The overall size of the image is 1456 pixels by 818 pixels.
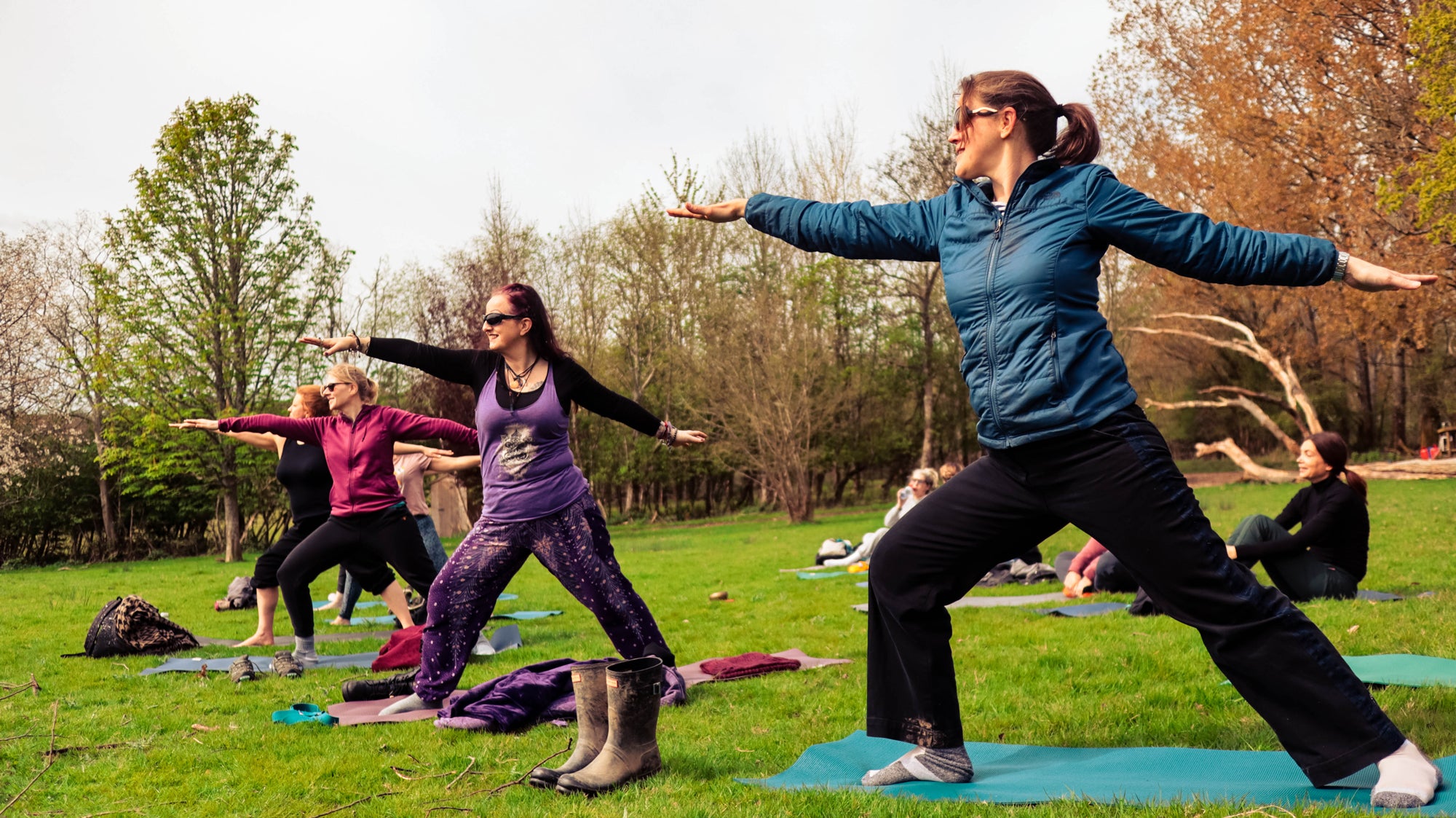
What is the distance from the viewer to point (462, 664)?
5438 mm

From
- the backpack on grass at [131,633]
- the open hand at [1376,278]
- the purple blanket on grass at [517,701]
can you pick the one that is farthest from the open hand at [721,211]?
the backpack on grass at [131,633]

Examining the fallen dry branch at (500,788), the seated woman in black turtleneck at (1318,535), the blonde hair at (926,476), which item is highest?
the blonde hair at (926,476)

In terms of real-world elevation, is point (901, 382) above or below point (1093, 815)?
above

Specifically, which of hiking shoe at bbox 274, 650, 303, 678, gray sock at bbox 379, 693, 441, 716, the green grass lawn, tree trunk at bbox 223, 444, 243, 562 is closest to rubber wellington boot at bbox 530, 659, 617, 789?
the green grass lawn

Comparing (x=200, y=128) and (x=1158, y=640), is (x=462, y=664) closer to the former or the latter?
(x=1158, y=640)

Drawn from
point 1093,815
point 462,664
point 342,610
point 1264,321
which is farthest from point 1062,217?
point 1264,321

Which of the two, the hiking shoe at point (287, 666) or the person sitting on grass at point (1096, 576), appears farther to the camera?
the person sitting on grass at point (1096, 576)

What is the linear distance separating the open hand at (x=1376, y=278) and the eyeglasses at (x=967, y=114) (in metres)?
1.20

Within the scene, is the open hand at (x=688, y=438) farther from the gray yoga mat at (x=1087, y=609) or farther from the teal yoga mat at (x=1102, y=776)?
the gray yoga mat at (x=1087, y=609)

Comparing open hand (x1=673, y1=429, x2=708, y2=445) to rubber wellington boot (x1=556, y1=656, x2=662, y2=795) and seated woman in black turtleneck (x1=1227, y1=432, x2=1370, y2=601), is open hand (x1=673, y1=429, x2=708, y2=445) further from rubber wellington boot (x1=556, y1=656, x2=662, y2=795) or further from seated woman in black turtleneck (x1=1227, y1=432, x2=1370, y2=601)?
seated woman in black turtleneck (x1=1227, y1=432, x2=1370, y2=601)

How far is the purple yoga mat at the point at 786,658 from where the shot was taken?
627 cm

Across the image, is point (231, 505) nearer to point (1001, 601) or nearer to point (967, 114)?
point (1001, 601)

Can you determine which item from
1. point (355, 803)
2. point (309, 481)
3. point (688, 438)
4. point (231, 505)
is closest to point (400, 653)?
point (309, 481)

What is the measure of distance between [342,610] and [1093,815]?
28.8 feet
